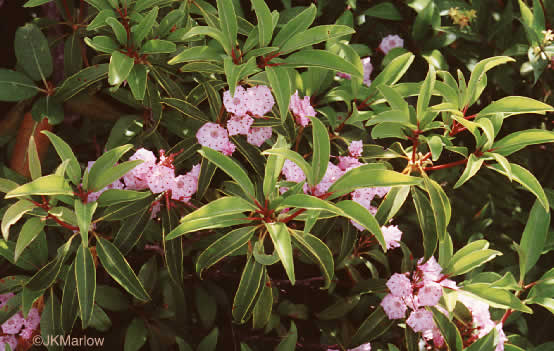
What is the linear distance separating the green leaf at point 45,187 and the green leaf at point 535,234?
1121mm

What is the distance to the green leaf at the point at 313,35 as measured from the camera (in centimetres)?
102

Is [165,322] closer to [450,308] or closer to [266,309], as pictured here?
[266,309]

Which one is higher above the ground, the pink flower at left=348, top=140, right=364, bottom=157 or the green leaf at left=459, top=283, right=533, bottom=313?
the pink flower at left=348, top=140, right=364, bottom=157

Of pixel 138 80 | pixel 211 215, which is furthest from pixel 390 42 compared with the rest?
pixel 211 215

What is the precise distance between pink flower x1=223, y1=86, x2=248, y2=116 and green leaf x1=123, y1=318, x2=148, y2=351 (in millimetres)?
565

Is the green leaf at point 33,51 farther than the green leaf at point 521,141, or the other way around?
the green leaf at point 33,51

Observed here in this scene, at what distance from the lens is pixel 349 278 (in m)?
1.43

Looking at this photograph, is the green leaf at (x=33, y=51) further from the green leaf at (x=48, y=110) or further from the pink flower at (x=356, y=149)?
the pink flower at (x=356, y=149)

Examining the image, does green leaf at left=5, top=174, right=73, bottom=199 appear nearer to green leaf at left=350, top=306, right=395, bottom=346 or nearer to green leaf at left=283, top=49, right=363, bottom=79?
green leaf at left=283, top=49, right=363, bottom=79

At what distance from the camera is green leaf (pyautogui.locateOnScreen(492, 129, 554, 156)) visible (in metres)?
1.05

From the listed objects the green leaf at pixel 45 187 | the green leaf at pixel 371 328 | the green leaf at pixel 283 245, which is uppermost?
the green leaf at pixel 45 187

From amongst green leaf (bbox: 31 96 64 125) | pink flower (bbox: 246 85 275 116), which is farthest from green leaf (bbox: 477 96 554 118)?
green leaf (bbox: 31 96 64 125)

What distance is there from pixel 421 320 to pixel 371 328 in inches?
5.1

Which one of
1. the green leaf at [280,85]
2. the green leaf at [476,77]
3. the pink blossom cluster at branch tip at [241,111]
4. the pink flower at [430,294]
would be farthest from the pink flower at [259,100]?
the pink flower at [430,294]
